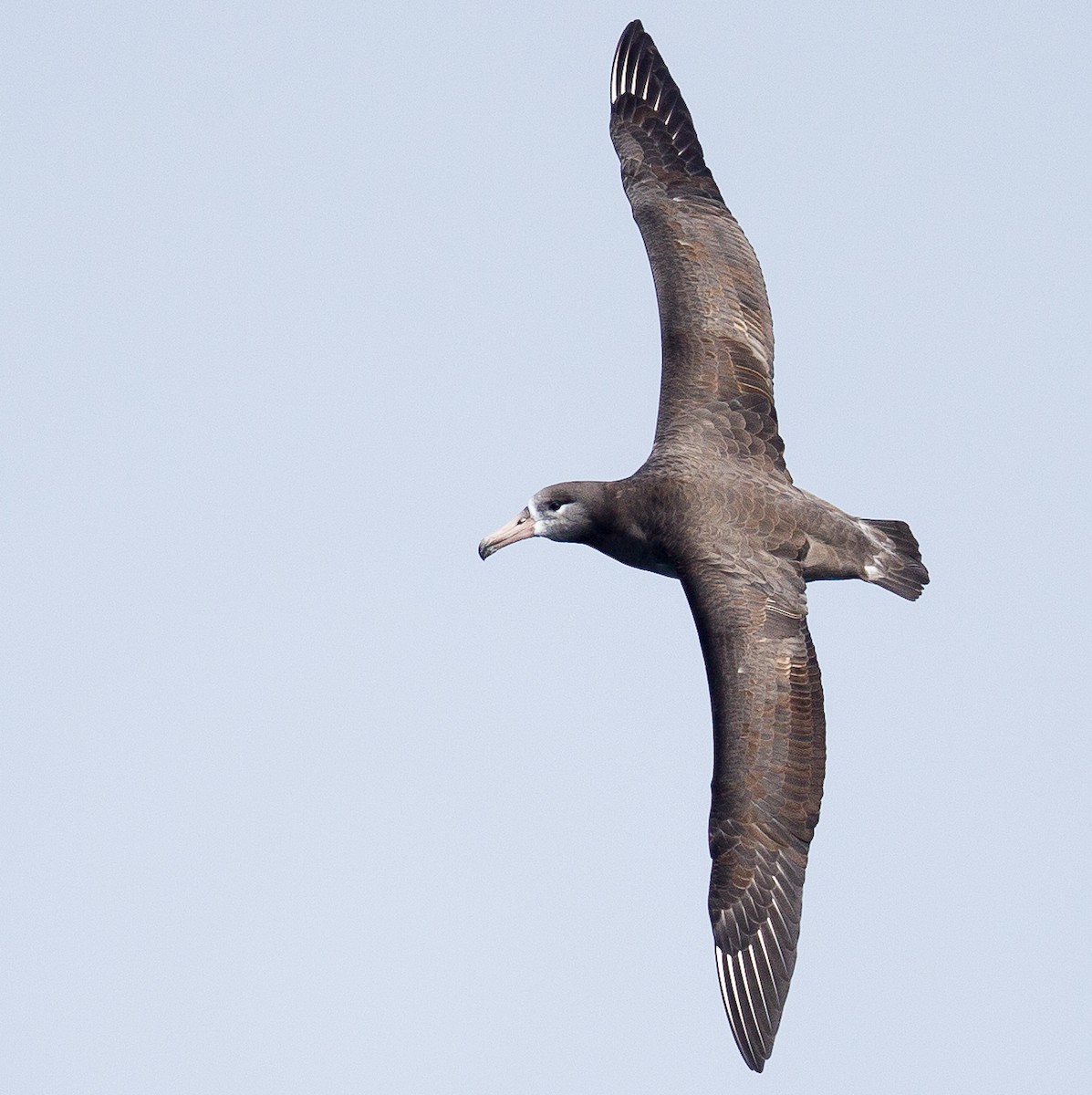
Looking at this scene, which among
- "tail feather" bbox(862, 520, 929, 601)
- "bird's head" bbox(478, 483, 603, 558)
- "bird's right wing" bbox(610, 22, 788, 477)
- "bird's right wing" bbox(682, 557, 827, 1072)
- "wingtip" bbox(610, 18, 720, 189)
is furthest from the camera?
"wingtip" bbox(610, 18, 720, 189)

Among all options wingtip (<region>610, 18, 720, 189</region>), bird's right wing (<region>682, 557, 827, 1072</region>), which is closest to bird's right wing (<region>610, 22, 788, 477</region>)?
wingtip (<region>610, 18, 720, 189</region>)

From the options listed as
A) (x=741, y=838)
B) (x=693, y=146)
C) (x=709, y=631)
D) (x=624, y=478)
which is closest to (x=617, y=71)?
(x=693, y=146)

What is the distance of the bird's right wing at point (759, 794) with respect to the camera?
62.1 feet

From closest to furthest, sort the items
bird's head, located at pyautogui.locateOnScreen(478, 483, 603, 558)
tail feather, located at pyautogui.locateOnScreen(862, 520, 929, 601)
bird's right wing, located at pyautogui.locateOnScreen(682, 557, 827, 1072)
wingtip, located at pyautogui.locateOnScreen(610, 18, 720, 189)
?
bird's right wing, located at pyautogui.locateOnScreen(682, 557, 827, 1072), bird's head, located at pyautogui.locateOnScreen(478, 483, 603, 558), tail feather, located at pyautogui.locateOnScreen(862, 520, 929, 601), wingtip, located at pyautogui.locateOnScreen(610, 18, 720, 189)

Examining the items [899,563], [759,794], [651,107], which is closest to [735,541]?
[899,563]

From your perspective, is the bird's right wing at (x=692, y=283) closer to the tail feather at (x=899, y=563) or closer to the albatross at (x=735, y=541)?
the albatross at (x=735, y=541)

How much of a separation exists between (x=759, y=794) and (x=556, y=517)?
3398mm

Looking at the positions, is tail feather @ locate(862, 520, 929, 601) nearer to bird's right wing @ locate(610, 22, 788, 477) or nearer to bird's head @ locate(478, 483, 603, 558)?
bird's right wing @ locate(610, 22, 788, 477)

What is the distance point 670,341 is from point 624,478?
5.51ft

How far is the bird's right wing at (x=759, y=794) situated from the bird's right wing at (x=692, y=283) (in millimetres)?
2166

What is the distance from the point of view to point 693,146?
923 inches

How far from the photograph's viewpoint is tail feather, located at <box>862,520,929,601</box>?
21.0 meters

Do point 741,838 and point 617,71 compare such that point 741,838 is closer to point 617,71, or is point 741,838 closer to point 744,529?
point 744,529

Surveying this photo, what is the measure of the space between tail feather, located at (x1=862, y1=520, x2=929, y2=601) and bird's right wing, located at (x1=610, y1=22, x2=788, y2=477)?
3.77ft
